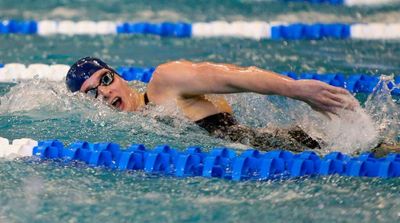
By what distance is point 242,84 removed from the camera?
11.6 feet

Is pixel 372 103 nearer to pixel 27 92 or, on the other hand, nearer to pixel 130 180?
pixel 130 180

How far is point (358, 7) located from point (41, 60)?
9.40ft

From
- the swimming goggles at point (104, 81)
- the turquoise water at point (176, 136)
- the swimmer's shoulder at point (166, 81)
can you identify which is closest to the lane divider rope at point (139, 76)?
the turquoise water at point (176, 136)

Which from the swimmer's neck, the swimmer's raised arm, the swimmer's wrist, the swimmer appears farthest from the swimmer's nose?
the swimmer's wrist

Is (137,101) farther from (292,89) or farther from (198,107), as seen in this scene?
(292,89)

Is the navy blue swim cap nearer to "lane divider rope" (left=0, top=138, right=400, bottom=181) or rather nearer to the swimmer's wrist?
"lane divider rope" (left=0, top=138, right=400, bottom=181)

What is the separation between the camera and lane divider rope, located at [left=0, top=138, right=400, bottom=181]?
11.3ft

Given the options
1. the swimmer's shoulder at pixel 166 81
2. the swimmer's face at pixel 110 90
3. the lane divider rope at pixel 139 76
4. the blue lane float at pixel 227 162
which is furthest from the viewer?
the lane divider rope at pixel 139 76

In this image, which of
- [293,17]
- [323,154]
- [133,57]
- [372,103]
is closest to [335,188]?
[323,154]

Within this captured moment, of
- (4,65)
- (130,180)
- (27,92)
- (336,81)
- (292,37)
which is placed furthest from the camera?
(292,37)

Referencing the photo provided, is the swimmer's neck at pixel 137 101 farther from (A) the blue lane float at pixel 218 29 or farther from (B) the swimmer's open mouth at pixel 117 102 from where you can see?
(A) the blue lane float at pixel 218 29

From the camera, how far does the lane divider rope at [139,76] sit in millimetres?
5199

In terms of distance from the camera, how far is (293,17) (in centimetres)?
720

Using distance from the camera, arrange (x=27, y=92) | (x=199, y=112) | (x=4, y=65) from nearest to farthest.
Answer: (x=199, y=112) → (x=27, y=92) → (x=4, y=65)
